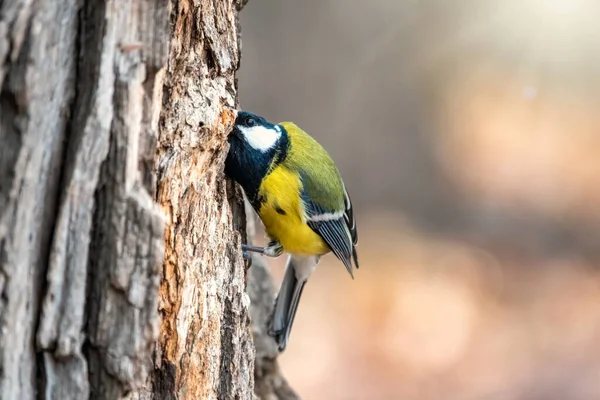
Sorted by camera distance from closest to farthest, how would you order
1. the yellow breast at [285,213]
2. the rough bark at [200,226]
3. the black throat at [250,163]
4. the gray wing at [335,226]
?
the rough bark at [200,226] < the black throat at [250,163] < the yellow breast at [285,213] < the gray wing at [335,226]

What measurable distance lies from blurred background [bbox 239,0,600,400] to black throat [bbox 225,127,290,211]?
216 centimetres

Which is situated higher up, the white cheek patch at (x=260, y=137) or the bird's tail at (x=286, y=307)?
the white cheek patch at (x=260, y=137)

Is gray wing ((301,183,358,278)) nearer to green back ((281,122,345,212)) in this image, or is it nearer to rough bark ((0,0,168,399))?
green back ((281,122,345,212))

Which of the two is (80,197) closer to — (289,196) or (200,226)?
(200,226)

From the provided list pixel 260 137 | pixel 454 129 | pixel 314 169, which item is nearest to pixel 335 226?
pixel 314 169

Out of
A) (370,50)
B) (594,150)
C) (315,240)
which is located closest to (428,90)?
(370,50)

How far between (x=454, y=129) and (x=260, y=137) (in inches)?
119

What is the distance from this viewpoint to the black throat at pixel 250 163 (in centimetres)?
177

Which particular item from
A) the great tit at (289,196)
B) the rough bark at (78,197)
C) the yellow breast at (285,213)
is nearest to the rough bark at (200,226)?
the rough bark at (78,197)

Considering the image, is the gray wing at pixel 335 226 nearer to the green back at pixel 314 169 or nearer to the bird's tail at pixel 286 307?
the green back at pixel 314 169

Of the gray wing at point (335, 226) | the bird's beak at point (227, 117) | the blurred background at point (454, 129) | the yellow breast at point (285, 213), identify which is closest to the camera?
the bird's beak at point (227, 117)

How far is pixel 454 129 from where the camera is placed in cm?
467

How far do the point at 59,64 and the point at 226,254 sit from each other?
2.02 ft

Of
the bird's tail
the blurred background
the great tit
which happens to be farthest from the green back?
the blurred background
